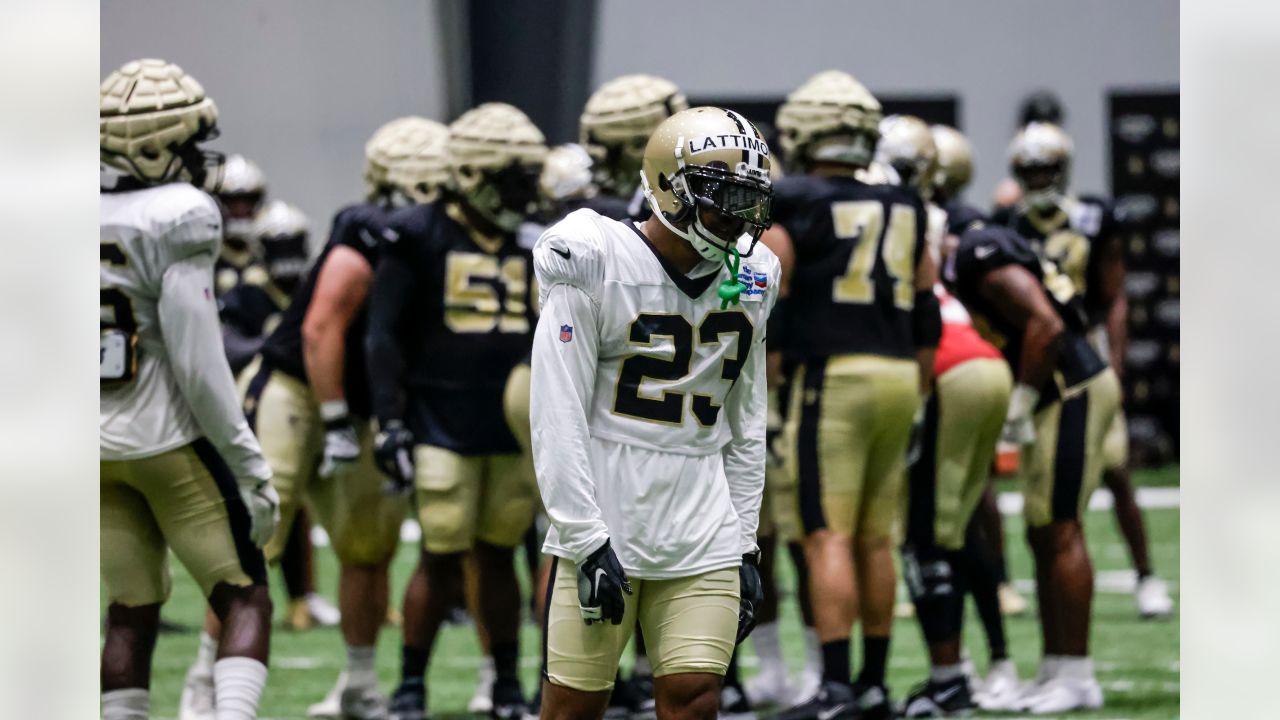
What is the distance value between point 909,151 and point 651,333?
9.95 ft

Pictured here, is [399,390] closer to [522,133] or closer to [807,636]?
[522,133]

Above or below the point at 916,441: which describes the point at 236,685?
below

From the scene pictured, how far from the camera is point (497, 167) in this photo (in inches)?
233

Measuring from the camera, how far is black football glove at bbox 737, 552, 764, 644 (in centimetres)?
Answer: 408

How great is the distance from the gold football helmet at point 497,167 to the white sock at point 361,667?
133 centimetres

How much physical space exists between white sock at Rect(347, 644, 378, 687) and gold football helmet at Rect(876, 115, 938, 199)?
225 cm

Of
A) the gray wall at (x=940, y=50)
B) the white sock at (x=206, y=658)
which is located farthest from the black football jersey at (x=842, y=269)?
the gray wall at (x=940, y=50)

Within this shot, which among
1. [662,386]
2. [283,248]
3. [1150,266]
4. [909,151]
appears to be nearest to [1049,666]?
[909,151]

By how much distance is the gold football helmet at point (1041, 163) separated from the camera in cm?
729

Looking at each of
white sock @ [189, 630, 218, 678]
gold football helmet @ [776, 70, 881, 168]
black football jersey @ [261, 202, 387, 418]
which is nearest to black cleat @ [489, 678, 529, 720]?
white sock @ [189, 630, 218, 678]

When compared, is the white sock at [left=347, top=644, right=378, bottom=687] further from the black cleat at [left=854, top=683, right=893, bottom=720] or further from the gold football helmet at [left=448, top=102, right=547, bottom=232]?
the black cleat at [left=854, top=683, right=893, bottom=720]

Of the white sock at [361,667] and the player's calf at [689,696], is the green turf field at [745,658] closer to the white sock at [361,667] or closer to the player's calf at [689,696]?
the white sock at [361,667]

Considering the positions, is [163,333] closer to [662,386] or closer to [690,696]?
[662,386]
